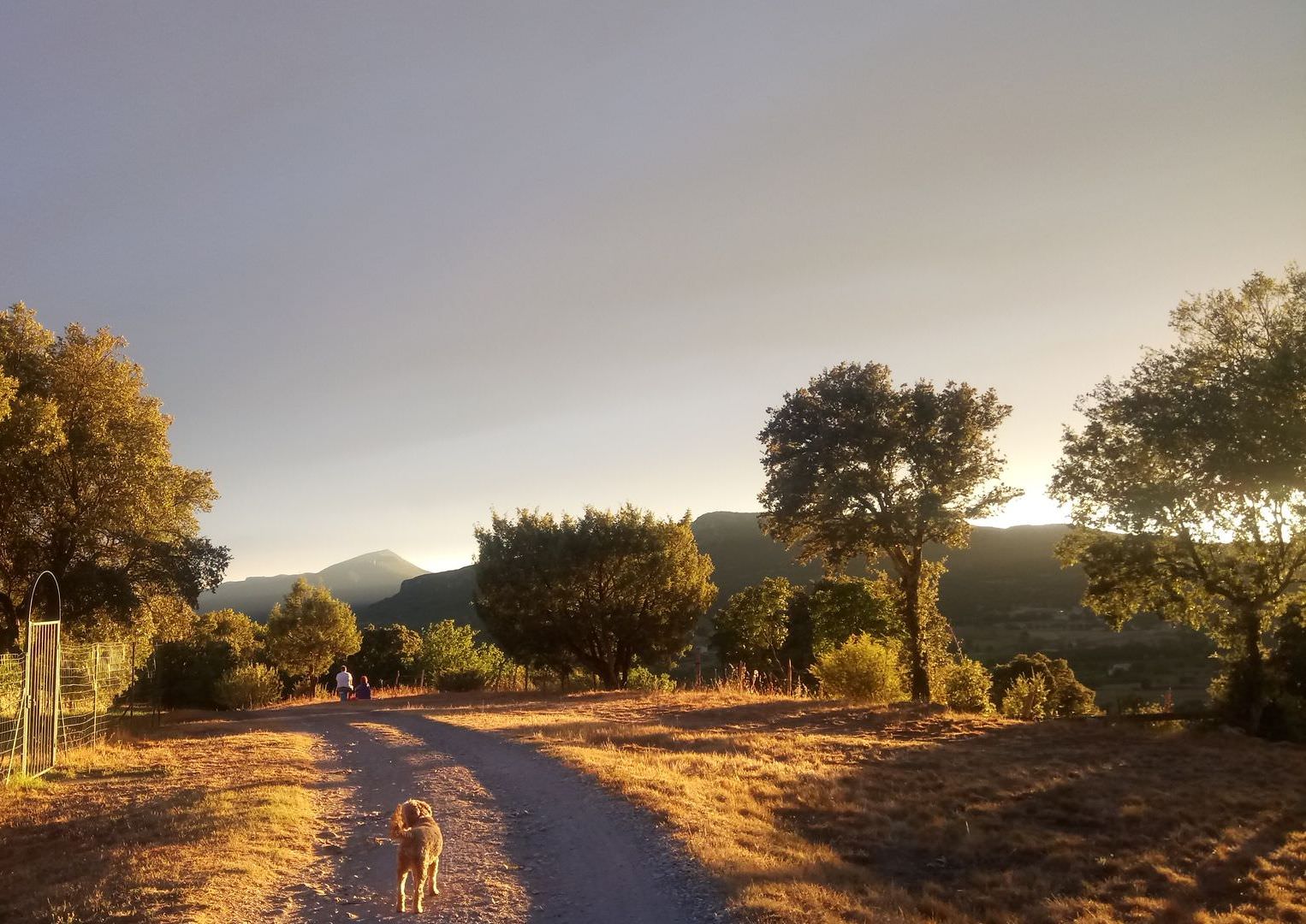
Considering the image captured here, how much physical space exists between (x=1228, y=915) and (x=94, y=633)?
28541 millimetres

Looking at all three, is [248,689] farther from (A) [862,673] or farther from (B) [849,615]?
(B) [849,615]

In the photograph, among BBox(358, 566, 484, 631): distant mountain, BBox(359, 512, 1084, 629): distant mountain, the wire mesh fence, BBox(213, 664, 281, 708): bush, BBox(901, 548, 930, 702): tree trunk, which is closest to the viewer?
the wire mesh fence

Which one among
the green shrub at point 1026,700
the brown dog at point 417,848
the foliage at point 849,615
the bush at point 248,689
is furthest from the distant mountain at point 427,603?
the brown dog at point 417,848

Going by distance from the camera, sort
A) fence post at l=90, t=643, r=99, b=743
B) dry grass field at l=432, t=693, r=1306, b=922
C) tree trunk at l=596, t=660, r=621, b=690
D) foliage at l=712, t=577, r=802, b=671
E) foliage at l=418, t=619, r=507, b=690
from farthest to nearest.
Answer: foliage at l=712, t=577, r=802, b=671 → foliage at l=418, t=619, r=507, b=690 → tree trunk at l=596, t=660, r=621, b=690 → fence post at l=90, t=643, r=99, b=743 → dry grass field at l=432, t=693, r=1306, b=922

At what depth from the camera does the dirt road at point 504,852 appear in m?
7.12

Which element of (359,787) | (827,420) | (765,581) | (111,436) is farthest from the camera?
(765,581)

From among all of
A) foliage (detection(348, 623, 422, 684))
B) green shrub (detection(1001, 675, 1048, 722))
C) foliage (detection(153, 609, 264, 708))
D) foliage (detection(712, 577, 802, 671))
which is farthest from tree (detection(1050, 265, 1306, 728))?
foliage (detection(348, 623, 422, 684))

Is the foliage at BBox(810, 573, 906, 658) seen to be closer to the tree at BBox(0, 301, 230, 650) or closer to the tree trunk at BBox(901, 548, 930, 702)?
the tree trunk at BBox(901, 548, 930, 702)

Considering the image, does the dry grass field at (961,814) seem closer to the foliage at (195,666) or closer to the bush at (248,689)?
the bush at (248,689)

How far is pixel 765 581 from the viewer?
59.9 meters

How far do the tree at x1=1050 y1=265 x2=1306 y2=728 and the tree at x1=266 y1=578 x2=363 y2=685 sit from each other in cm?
5126

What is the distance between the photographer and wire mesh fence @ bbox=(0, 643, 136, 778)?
14301 mm

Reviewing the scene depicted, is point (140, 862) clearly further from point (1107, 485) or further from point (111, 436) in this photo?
point (1107, 485)

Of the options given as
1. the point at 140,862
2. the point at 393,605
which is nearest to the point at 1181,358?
the point at 140,862
